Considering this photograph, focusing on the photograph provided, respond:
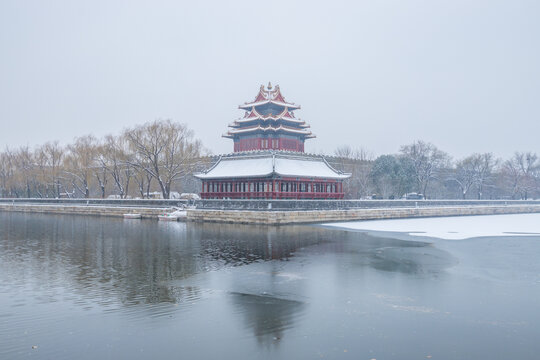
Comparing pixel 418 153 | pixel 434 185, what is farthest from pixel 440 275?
pixel 434 185

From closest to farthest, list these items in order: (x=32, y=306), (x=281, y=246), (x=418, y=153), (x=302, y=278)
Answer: (x=32, y=306), (x=302, y=278), (x=281, y=246), (x=418, y=153)

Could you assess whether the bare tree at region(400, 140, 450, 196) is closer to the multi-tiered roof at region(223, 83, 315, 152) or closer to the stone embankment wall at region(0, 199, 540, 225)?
the stone embankment wall at region(0, 199, 540, 225)

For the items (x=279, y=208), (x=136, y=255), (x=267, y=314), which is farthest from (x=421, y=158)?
(x=267, y=314)

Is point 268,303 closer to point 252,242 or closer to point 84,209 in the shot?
point 252,242

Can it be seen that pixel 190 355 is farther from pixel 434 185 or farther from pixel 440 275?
pixel 434 185

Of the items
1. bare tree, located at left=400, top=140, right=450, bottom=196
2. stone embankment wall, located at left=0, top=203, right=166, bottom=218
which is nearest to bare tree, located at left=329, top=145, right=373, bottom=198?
bare tree, located at left=400, top=140, right=450, bottom=196

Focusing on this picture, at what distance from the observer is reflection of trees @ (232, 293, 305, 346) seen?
11.0 metres

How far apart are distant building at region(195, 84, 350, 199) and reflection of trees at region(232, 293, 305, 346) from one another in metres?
34.1

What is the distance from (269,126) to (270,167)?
31.3ft

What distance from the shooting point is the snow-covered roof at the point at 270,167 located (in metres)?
50.5

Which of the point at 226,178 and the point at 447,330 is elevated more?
the point at 226,178

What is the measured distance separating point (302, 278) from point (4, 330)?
10.3m

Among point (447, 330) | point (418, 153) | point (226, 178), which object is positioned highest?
point (418, 153)

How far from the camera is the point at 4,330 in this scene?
431 inches
